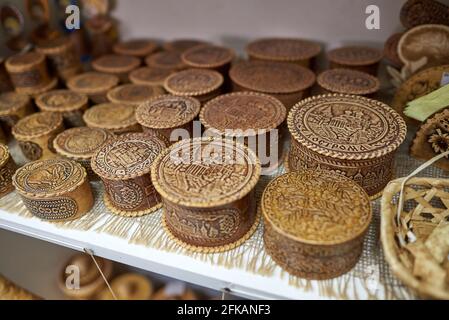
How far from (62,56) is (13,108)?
414 millimetres

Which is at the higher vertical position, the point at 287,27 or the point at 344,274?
the point at 287,27

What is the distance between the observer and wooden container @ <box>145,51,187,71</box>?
1.89m

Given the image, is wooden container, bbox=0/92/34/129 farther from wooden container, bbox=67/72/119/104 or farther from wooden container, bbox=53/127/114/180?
wooden container, bbox=53/127/114/180

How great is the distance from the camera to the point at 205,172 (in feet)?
3.83

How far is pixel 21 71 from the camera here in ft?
5.76

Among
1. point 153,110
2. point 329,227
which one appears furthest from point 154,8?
point 329,227

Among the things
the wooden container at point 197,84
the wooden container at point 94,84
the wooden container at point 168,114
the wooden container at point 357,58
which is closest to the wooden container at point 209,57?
the wooden container at point 197,84

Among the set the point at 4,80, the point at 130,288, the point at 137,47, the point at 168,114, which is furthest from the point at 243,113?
the point at 4,80

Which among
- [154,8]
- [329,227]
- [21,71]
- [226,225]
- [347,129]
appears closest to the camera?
[329,227]

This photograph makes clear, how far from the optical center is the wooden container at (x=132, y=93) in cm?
170

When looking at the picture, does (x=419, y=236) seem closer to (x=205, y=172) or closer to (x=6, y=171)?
(x=205, y=172)

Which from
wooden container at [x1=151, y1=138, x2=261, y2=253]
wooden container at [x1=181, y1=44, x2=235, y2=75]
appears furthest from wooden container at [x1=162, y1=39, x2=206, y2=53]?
wooden container at [x1=151, y1=138, x2=261, y2=253]
